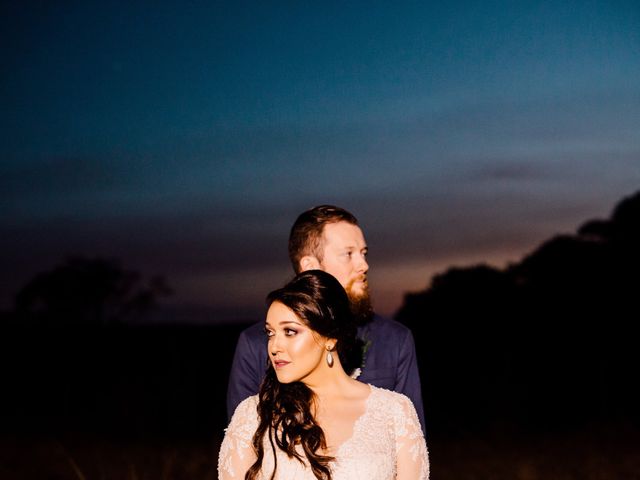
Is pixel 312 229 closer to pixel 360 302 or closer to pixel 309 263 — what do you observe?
pixel 309 263

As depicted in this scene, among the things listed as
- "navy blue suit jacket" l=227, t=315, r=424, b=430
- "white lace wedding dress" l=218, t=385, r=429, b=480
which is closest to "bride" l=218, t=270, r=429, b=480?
"white lace wedding dress" l=218, t=385, r=429, b=480

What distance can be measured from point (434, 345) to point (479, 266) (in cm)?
623

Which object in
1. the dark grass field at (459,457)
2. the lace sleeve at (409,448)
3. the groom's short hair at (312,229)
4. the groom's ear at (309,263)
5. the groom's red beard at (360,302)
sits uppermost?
the groom's short hair at (312,229)

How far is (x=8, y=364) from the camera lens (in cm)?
5134

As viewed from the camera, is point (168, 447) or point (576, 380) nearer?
point (168, 447)

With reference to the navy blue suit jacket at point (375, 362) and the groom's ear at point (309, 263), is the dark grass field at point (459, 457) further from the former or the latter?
the groom's ear at point (309, 263)

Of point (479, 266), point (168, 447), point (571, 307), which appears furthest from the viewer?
point (479, 266)

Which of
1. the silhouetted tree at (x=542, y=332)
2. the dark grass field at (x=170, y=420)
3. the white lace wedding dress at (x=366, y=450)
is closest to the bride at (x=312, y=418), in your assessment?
the white lace wedding dress at (x=366, y=450)

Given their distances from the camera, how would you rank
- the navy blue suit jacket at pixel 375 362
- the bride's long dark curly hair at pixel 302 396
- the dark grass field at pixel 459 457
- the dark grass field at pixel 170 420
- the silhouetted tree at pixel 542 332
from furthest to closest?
the silhouetted tree at pixel 542 332, the dark grass field at pixel 170 420, the dark grass field at pixel 459 457, the navy blue suit jacket at pixel 375 362, the bride's long dark curly hair at pixel 302 396

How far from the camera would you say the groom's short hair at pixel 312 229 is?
378 cm

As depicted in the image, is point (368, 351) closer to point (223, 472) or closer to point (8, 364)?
point (223, 472)

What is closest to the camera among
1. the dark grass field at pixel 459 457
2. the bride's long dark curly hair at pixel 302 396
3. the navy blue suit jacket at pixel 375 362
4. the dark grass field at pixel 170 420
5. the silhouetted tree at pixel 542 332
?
the bride's long dark curly hair at pixel 302 396

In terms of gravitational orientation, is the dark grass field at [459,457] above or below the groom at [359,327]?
below

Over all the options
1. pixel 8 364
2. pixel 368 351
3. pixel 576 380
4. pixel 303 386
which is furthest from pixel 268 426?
pixel 8 364
